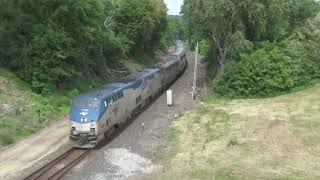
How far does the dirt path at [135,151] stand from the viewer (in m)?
28.1

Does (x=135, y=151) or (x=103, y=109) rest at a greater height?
(x=103, y=109)

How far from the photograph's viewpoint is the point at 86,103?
33562mm

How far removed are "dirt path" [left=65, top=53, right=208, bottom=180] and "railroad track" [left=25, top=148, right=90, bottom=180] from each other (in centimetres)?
48

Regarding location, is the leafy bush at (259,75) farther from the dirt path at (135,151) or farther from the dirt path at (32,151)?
the dirt path at (32,151)

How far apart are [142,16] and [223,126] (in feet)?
144

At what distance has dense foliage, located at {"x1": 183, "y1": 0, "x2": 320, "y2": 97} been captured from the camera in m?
51.3

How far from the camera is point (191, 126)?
39.2 meters

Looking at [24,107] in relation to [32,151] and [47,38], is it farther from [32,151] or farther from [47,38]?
[32,151]

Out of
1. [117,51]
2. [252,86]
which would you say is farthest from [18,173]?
[117,51]

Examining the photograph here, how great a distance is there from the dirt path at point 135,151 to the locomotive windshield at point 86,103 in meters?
2.84

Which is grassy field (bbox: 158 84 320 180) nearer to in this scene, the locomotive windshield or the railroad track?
the railroad track

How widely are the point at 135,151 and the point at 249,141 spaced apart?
7.06 meters

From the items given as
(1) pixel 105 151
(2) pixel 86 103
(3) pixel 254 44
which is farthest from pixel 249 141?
(3) pixel 254 44

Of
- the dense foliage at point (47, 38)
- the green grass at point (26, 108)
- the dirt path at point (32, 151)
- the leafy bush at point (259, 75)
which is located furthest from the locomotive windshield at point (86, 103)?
the leafy bush at point (259, 75)
